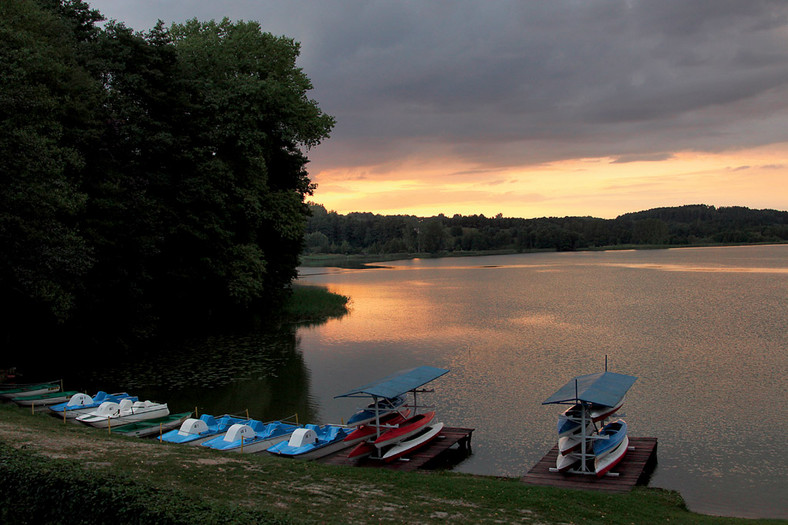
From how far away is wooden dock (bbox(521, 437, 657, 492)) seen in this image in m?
15.7

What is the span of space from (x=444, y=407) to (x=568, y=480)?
8.98 m

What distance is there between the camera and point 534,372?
30.0m

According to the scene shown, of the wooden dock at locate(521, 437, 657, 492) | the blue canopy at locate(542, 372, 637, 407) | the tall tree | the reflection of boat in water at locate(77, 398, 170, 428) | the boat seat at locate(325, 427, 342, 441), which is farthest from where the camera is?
the tall tree

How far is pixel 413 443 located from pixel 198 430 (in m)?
7.15

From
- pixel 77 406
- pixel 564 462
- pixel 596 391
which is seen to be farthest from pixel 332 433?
pixel 77 406

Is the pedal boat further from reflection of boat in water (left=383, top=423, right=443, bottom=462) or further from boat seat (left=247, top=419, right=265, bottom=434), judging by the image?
boat seat (left=247, top=419, right=265, bottom=434)

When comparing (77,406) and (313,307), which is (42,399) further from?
(313,307)

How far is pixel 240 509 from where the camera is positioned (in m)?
9.28

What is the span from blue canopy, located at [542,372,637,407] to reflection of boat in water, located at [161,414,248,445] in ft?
35.0

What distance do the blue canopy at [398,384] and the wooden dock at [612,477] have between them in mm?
5008

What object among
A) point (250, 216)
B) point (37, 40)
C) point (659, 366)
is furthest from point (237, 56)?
point (659, 366)

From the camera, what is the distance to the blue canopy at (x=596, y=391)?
17.5m

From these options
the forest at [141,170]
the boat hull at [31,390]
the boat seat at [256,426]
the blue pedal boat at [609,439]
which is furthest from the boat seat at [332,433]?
the forest at [141,170]

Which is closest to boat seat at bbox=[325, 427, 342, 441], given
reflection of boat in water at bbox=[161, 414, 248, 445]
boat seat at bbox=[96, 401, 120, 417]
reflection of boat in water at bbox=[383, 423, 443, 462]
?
reflection of boat in water at bbox=[383, 423, 443, 462]
